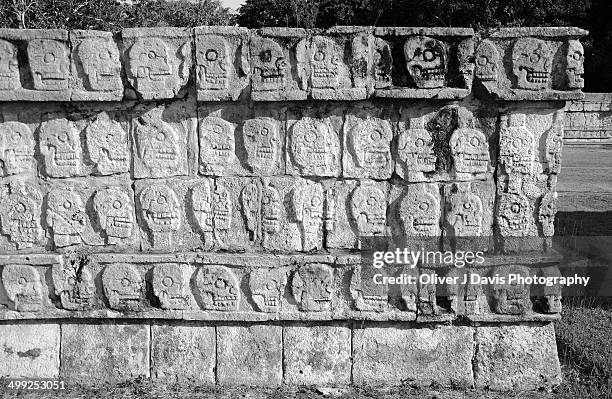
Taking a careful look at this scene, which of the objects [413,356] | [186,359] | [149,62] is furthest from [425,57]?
[186,359]

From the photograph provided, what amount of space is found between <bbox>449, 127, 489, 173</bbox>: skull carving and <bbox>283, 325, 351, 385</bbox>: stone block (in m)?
1.40

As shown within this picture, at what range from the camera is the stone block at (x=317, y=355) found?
4293 mm

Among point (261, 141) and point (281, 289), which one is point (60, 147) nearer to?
point (261, 141)

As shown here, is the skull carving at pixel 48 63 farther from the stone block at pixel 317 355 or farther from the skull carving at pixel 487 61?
the skull carving at pixel 487 61

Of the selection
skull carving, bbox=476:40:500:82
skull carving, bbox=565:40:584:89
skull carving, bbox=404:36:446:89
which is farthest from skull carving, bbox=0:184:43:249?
skull carving, bbox=565:40:584:89

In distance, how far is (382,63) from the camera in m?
4.11

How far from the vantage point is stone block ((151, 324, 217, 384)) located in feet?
14.1

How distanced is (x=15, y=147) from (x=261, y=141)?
170cm

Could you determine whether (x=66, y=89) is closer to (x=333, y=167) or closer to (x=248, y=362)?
(x=333, y=167)

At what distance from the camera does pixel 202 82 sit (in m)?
→ 4.10

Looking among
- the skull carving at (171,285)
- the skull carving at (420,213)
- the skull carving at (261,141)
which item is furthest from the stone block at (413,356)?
the skull carving at (261,141)

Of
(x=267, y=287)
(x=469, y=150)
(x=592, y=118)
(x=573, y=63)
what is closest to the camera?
(x=573, y=63)

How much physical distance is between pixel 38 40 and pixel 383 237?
267 cm

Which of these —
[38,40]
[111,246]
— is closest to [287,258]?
[111,246]
